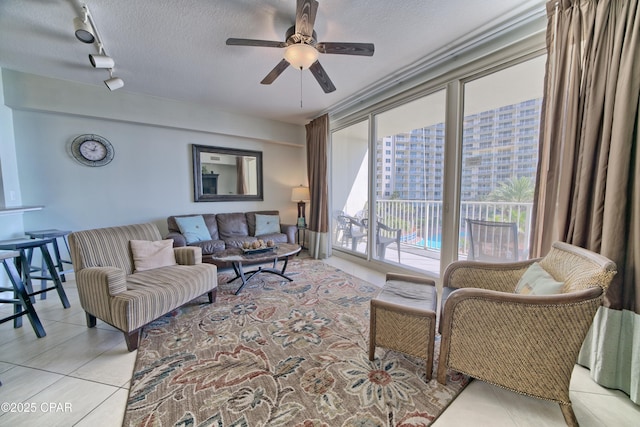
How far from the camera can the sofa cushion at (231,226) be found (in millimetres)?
4100

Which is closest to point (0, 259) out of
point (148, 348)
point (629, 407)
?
point (148, 348)

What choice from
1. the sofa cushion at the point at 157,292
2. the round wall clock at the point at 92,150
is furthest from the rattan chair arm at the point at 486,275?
the round wall clock at the point at 92,150

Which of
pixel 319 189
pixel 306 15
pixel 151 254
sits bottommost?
pixel 151 254

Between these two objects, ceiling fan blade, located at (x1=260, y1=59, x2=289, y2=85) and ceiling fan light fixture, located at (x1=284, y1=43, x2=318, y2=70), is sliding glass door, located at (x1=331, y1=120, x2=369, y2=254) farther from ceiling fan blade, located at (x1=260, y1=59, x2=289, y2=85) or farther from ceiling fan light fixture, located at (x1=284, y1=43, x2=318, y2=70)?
ceiling fan light fixture, located at (x1=284, y1=43, x2=318, y2=70)

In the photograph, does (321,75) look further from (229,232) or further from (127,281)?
(229,232)

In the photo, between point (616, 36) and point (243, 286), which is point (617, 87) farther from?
point (243, 286)

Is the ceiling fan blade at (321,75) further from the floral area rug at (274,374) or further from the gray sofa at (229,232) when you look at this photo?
the gray sofa at (229,232)

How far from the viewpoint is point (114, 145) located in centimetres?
346

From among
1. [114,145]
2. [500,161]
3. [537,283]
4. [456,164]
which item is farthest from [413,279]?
[114,145]

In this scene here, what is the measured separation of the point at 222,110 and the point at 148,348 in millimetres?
3699

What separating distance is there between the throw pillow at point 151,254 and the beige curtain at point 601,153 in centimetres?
347

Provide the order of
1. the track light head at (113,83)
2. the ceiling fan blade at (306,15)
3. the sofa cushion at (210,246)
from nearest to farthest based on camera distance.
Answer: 1. the ceiling fan blade at (306,15)
2. the track light head at (113,83)
3. the sofa cushion at (210,246)

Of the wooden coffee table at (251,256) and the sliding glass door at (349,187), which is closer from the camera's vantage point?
the wooden coffee table at (251,256)

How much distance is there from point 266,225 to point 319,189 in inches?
47.0
